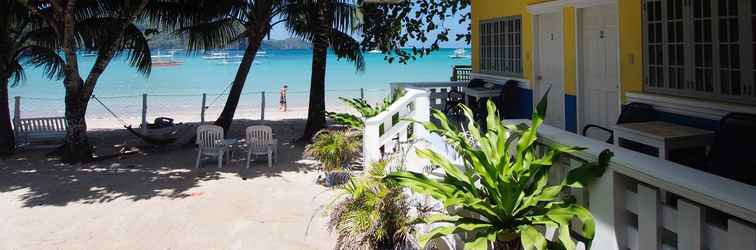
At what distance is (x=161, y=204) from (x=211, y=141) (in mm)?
3167

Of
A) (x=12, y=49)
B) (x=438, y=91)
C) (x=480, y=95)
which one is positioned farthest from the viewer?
(x=12, y=49)

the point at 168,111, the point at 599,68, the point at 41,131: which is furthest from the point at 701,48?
the point at 168,111

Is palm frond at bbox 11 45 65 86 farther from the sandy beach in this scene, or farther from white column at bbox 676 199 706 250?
white column at bbox 676 199 706 250

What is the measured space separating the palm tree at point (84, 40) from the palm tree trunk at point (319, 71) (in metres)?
3.63

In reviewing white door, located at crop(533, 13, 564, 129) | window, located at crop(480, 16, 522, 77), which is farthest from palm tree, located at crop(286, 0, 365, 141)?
white door, located at crop(533, 13, 564, 129)

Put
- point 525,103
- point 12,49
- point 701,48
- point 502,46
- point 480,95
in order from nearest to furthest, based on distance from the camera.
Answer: point 701,48, point 525,103, point 480,95, point 502,46, point 12,49

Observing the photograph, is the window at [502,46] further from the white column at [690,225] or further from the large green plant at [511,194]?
the white column at [690,225]

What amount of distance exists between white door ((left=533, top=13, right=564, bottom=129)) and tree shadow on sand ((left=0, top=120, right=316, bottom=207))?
13.7 feet

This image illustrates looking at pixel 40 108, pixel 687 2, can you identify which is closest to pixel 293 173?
pixel 687 2

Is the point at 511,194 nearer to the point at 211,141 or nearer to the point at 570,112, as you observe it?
the point at 570,112

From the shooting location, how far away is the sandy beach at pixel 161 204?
631 centimetres

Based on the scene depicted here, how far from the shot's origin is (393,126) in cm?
765

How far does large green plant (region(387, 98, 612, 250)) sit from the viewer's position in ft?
9.36

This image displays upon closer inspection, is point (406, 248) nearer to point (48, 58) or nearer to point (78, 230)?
point (78, 230)
